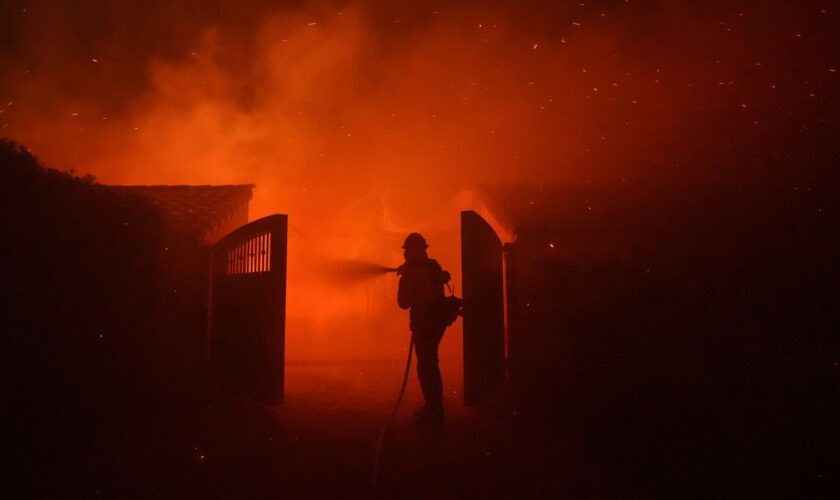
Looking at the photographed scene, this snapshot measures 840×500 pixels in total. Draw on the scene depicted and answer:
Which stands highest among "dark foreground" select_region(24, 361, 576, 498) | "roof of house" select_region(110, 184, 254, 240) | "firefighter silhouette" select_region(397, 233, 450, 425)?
"roof of house" select_region(110, 184, 254, 240)

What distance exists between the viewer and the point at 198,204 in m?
9.57

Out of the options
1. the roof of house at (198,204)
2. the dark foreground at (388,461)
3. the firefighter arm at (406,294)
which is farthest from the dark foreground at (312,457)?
the roof of house at (198,204)

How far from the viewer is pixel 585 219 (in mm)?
6586

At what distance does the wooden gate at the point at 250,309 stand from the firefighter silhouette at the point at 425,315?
187 cm

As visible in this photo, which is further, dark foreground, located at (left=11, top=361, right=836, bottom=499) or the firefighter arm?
the firefighter arm

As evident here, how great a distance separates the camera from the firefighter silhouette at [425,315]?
21.0ft

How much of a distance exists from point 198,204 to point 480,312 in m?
5.63

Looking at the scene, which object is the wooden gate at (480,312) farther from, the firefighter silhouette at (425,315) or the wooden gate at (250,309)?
the wooden gate at (250,309)

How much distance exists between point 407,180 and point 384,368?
8.96m

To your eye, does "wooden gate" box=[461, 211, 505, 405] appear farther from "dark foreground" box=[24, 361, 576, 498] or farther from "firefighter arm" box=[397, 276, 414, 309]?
"firefighter arm" box=[397, 276, 414, 309]

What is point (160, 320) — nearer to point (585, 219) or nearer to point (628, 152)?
point (585, 219)

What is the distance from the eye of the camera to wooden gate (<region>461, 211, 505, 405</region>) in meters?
7.21

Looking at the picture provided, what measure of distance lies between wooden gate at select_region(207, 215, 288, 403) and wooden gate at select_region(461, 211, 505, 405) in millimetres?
2549

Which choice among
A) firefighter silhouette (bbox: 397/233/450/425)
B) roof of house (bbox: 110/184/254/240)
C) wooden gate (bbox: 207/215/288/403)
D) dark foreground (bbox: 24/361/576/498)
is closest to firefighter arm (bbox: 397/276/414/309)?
firefighter silhouette (bbox: 397/233/450/425)
